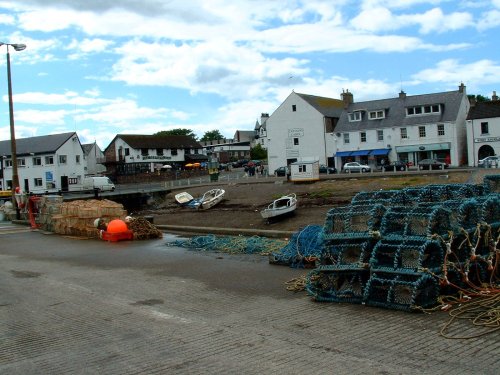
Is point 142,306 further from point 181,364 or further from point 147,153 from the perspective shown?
point 147,153

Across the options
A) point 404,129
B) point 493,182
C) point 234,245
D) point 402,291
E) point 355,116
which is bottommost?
point 234,245

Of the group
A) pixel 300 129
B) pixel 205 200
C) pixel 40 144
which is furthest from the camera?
pixel 40 144

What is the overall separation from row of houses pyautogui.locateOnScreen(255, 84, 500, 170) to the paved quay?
51.2m

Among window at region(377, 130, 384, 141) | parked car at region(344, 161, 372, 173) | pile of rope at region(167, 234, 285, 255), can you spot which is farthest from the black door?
pile of rope at region(167, 234, 285, 255)

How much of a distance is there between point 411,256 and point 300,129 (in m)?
65.7

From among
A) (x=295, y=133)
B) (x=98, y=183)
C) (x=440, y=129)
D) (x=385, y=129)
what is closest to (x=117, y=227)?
(x=98, y=183)

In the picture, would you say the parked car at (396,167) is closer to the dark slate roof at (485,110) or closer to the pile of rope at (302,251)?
the dark slate roof at (485,110)

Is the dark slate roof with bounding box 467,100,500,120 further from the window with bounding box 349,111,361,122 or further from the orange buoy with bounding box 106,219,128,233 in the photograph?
the orange buoy with bounding box 106,219,128,233

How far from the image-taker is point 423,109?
6400cm

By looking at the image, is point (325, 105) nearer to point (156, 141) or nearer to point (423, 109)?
point (423, 109)

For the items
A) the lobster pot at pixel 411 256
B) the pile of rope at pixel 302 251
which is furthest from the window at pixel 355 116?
the lobster pot at pixel 411 256

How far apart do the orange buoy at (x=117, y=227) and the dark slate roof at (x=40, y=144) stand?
194ft

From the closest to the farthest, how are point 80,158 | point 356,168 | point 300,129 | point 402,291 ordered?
point 402,291, point 356,168, point 300,129, point 80,158

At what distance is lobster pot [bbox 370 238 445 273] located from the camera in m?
8.31
